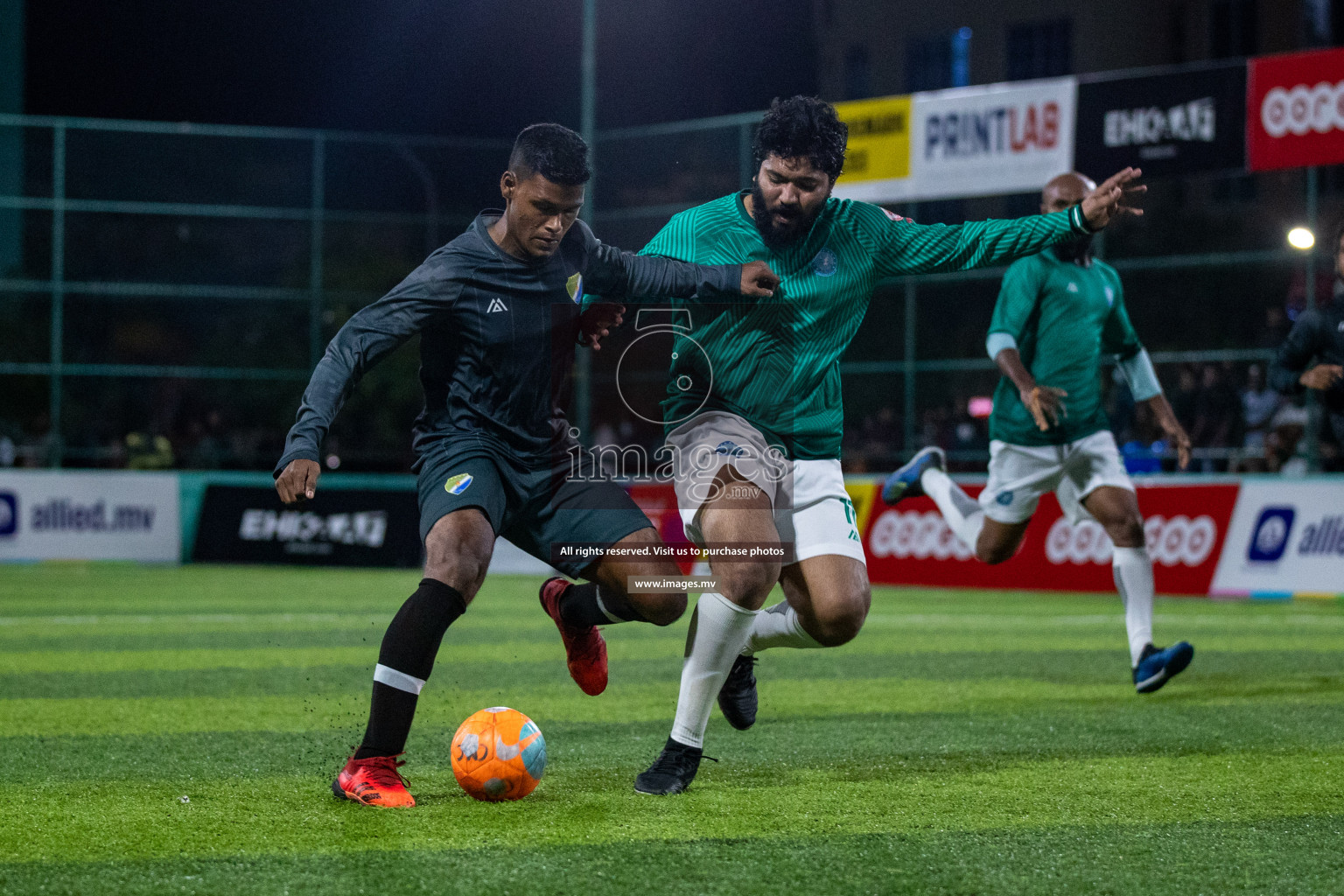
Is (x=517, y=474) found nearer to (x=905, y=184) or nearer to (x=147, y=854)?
(x=147, y=854)

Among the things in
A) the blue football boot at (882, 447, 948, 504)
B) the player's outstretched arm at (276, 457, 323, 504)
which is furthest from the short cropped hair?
the blue football boot at (882, 447, 948, 504)

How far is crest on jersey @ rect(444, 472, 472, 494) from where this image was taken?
15.6ft

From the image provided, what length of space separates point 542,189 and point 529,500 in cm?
102

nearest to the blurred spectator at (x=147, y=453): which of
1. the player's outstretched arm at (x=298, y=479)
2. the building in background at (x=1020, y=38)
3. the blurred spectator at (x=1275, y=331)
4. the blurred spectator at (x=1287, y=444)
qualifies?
the blurred spectator at (x=1287, y=444)

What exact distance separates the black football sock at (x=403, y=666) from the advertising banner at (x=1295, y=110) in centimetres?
1287

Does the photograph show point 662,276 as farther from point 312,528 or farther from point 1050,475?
point 312,528

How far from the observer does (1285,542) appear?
13.8m

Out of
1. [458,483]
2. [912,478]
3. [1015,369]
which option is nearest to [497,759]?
[458,483]

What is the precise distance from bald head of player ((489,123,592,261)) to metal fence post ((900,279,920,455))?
1430cm

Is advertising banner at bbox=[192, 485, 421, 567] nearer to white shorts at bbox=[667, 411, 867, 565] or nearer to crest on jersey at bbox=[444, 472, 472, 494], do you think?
white shorts at bbox=[667, 411, 867, 565]

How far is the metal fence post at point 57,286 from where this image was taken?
862 inches

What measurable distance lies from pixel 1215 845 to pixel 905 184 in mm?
14699

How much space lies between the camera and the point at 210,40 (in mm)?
34000

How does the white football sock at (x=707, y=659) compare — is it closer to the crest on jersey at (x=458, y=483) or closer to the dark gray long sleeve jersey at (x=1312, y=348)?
the crest on jersey at (x=458, y=483)
